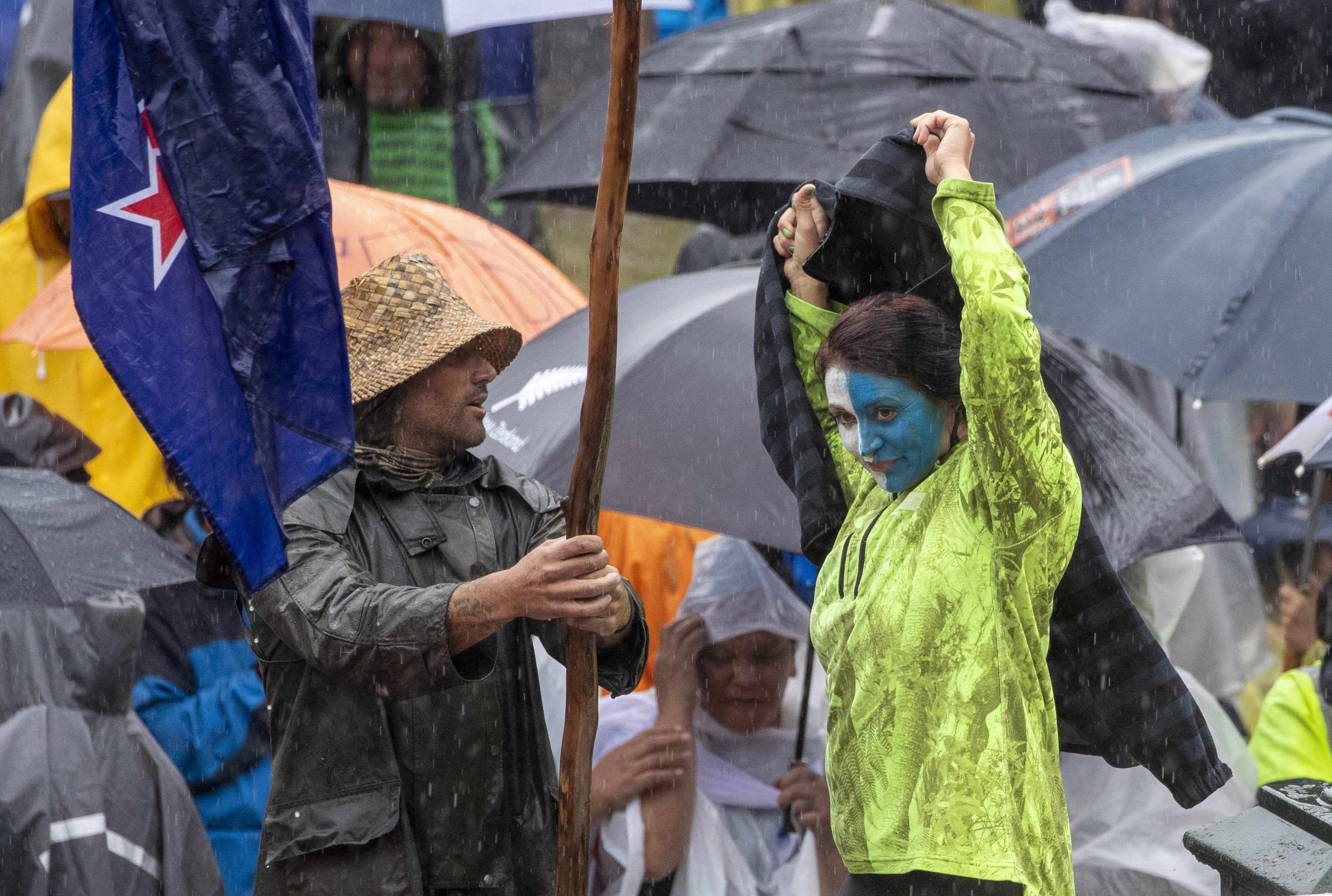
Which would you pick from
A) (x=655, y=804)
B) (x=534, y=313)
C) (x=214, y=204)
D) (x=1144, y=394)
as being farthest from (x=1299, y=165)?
(x=214, y=204)

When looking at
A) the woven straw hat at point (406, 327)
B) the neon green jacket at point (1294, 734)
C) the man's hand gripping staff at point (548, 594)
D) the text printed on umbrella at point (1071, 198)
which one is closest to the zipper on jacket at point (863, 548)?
the man's hand gripping staff at point (548, 594)

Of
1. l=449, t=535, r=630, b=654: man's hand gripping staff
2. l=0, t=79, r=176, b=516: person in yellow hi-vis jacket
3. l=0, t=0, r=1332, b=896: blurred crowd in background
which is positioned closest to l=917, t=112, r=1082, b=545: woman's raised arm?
l=449, t=535, r=630, b=654: man's hand gripping staff

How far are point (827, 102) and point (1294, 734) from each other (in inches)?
119

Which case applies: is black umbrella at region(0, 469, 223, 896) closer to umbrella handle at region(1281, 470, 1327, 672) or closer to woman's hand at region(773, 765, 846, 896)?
woman's hand at region(773, 765, 846, 896)

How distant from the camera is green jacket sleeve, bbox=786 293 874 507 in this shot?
3.06 m

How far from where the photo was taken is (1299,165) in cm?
522

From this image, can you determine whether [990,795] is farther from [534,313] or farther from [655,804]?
[534,313]

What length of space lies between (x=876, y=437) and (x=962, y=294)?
14.1 inches

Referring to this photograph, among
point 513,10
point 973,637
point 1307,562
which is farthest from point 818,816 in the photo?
point 513,10

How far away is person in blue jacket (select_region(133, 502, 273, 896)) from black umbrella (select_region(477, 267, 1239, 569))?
143cm

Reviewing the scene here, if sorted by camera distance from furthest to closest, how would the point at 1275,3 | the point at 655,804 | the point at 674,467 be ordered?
the point at 1275,3 < the point at 655,804 < the point at 674,467

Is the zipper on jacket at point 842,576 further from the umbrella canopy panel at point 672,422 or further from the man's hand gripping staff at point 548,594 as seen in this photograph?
the umbrella canopy panel at point 672,422

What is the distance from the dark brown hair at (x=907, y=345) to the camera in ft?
8.77

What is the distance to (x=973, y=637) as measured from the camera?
255 centimetres
